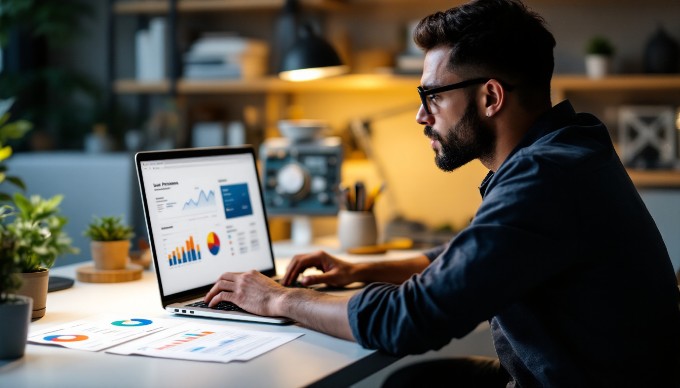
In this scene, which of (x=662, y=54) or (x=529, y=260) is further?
(x=662, y=54)

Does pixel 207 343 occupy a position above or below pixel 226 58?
below

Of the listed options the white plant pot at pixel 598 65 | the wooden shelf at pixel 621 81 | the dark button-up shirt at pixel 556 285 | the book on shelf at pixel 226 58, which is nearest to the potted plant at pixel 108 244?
the dark button-up shirt at pixel 556 285

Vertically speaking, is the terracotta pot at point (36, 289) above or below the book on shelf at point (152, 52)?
below

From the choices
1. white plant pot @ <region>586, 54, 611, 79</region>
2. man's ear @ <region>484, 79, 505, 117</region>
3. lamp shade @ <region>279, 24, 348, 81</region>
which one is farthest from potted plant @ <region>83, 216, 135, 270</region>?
white plant pot @ <region>586, 54, 611, 79</region>

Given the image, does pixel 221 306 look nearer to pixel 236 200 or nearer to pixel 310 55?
pixel 236 200

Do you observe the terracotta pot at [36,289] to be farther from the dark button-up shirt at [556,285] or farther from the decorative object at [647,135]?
the decorative object at [647,135]

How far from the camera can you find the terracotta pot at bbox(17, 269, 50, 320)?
152 cm

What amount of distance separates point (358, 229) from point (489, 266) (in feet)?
4.33

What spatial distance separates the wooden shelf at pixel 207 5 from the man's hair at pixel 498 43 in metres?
2.32

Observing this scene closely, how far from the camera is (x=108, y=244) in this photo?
2018 millimetres

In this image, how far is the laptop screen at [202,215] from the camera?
5.48 feet

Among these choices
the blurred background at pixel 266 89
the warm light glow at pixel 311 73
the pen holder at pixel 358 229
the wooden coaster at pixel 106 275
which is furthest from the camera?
the blurred background at pixel 266 89

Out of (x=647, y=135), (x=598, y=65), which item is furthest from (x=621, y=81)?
(x=647, y=135)

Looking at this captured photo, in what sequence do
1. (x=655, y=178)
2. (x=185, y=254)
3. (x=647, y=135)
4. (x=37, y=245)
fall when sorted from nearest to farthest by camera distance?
(x=37, y=245), (x=185, y=254), (x=655, y=178), (x=647, y=135)
